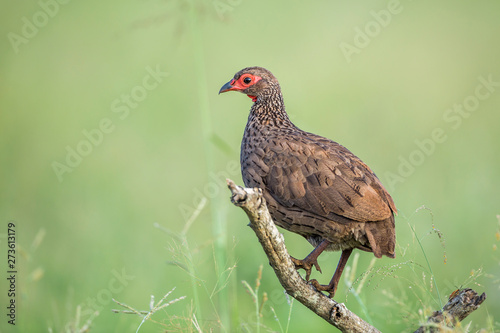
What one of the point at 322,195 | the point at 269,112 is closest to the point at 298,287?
the point at 322,195

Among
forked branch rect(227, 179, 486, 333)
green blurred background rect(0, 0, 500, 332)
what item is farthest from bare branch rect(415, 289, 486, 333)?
green blurred background rect(0, 0, 500, 332)

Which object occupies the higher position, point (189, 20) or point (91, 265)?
point (189, 20)

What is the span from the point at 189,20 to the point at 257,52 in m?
6.30

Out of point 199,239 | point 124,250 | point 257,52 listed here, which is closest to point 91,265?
point 124,250

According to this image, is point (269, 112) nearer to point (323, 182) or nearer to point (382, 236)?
point (323, 182)

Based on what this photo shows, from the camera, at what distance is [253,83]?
528 cm

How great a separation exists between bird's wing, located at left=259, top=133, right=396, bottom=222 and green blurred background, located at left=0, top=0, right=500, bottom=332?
503 mm

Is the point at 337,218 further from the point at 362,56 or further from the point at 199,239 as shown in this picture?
the point at 362,56

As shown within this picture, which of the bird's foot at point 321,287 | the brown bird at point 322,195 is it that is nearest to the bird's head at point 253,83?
the brown bird at point 322,195

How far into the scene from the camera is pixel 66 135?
9.73 meters

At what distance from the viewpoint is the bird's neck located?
5.07 m

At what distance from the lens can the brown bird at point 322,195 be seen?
4.16 metres

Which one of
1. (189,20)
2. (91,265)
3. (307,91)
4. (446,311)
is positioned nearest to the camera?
(446,311)

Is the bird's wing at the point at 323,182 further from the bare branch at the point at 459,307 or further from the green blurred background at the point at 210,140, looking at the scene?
the bare branch at the point at 459,307
